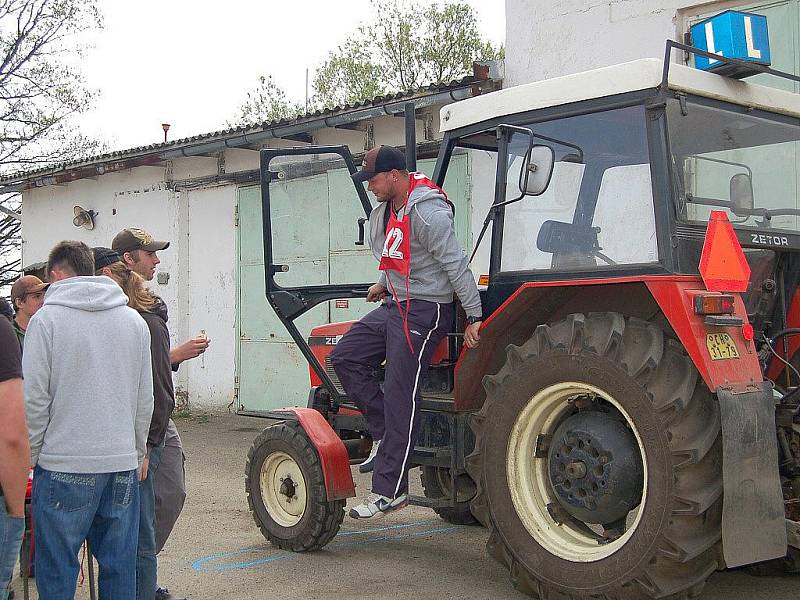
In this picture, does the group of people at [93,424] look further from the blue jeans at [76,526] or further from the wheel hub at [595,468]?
the wheel hub at [595,468]

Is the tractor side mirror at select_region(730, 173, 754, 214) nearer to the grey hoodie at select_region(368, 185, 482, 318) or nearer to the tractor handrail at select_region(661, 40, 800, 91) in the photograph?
the tractor handrail at select_region(661, 40, 800, 91)

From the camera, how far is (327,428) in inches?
232

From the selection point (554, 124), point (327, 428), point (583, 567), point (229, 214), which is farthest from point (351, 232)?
point (583, 567)

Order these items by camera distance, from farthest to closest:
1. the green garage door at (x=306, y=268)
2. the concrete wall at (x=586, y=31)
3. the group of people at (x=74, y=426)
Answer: the green garage door at (x=306, y=268) → the concrete wall at (x=586, y=31) → the group of people at (x=74, y=426)

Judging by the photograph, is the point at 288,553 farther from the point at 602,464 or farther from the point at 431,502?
the point at 602,464

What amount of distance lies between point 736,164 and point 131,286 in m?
2.86

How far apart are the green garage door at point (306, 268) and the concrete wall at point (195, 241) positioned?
25 cm

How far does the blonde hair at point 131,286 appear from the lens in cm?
439

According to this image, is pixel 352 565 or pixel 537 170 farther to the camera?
pixel 352 565

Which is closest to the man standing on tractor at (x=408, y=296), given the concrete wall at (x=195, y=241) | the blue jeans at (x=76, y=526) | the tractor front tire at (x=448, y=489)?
the tractor front tire at (x=448, y=489)

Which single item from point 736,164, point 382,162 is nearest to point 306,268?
point 382,162

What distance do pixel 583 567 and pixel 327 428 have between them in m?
2.05

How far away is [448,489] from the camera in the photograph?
5.76 m

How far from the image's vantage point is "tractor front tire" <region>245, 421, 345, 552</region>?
5.68 metres
